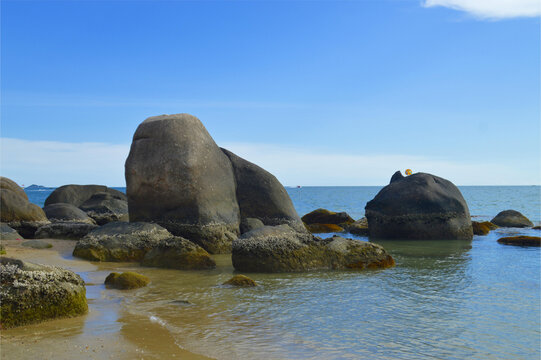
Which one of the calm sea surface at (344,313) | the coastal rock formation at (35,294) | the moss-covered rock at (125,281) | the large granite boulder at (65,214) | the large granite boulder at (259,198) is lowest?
the calm sea surface at (344,313)

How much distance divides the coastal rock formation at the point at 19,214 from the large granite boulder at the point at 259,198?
24.5ft

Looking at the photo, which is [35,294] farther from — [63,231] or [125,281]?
[63,231]

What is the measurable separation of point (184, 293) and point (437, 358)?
4501 millimetres

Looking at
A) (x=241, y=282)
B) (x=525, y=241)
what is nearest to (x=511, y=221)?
(x=525, y=241)

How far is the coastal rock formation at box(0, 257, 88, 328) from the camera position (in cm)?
596

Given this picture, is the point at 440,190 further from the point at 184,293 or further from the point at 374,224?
the point at 184,293

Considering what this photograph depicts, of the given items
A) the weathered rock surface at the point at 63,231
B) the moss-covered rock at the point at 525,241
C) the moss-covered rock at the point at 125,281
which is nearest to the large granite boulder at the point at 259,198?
the weathered rock surface at the point at 63,231

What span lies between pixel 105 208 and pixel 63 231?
7.68m

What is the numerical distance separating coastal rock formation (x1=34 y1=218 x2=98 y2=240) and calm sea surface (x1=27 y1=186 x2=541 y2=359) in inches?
222

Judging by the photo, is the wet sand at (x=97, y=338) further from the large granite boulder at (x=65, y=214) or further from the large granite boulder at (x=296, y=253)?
the large granite boulder at (x=65, y=214)

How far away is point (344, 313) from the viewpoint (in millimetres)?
7316

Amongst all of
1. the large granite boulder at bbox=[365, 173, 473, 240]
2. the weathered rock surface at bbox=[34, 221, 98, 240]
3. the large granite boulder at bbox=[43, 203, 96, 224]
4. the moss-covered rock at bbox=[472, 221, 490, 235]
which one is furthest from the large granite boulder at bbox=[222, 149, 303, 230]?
the moss-covered rock at bbox=[472, 221, 490, 235]

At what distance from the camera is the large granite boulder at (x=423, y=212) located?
18.7 m

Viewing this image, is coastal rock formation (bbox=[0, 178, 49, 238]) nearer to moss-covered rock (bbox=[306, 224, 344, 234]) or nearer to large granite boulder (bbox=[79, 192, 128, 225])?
large granite boulder (bbox=[79, 192, 128, 225])
